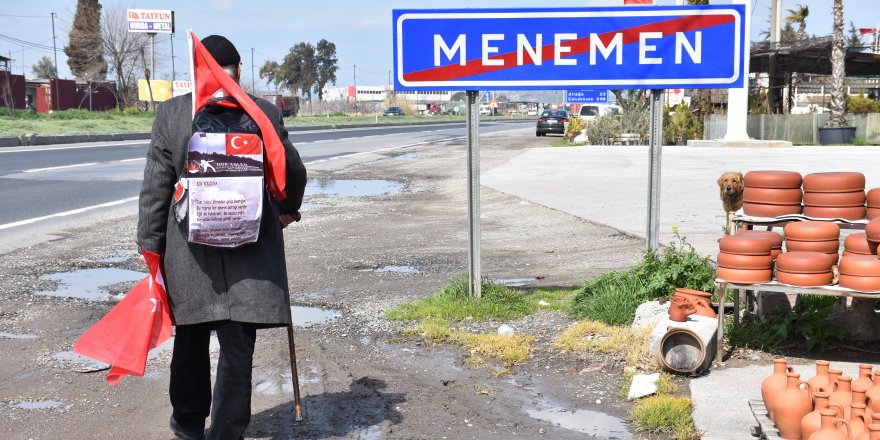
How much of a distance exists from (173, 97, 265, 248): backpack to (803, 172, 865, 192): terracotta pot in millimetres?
3667

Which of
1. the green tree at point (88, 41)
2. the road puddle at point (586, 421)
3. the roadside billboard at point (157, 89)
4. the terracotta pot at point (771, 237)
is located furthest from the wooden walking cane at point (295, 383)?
the roadside billboard at point (157, 89)

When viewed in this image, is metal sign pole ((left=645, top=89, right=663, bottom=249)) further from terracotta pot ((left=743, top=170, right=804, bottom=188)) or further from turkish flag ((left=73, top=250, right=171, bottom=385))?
turkish flag ((left=73, top=250, right=171, bottom=385))

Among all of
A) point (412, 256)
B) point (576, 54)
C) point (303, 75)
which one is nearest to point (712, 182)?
point (412, 256)

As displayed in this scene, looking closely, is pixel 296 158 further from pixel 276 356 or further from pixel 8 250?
pixel 8 250

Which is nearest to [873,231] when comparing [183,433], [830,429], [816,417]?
[816,417]

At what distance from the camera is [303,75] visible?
13362 cm

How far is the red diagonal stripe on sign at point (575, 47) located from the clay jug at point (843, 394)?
3.67m

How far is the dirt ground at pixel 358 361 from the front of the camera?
15.3 feet

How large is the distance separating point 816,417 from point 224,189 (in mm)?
2465

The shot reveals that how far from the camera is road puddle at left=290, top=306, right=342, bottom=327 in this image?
6910mm

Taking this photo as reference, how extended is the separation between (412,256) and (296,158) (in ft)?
19.2

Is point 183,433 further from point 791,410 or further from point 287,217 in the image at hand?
point 791,410

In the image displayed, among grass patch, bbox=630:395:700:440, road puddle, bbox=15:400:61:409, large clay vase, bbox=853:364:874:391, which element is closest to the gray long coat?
road puddle, bbox=15:400:61:409

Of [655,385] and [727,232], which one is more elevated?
[727,232]
